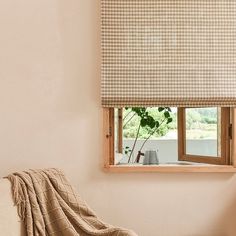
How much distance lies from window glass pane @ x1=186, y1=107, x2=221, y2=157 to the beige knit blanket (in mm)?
923

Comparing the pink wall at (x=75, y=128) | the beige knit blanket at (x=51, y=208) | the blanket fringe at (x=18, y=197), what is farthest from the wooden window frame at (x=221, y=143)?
the blanket fringe at (x=18, y=197)

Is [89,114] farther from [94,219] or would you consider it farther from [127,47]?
[94,219]

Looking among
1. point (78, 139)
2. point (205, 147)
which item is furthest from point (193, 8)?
point (78, 139)

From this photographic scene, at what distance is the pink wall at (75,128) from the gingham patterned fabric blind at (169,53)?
0.47ft

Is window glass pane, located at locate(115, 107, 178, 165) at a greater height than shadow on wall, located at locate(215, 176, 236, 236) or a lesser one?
greater

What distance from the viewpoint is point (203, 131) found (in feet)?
8.48

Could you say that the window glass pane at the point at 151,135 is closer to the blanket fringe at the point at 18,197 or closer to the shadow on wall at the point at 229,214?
the shadow on wall at the point at 229,214

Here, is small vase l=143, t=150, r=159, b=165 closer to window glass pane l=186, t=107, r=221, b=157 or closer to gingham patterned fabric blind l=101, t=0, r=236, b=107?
window glass pane l=186, t=107, r=221, b=157

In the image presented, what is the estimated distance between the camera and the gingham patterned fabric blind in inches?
94.4

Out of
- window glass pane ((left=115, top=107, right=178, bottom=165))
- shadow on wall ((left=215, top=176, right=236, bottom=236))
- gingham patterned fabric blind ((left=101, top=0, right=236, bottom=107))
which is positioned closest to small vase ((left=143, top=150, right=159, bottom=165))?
window glass pane ((left=115, top=107, right=178, bottom=165))

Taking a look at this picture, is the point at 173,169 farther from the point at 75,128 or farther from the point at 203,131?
the point at 75,128

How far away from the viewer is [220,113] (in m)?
2.54

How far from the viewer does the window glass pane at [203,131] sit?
2568mm

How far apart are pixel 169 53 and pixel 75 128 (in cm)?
78
